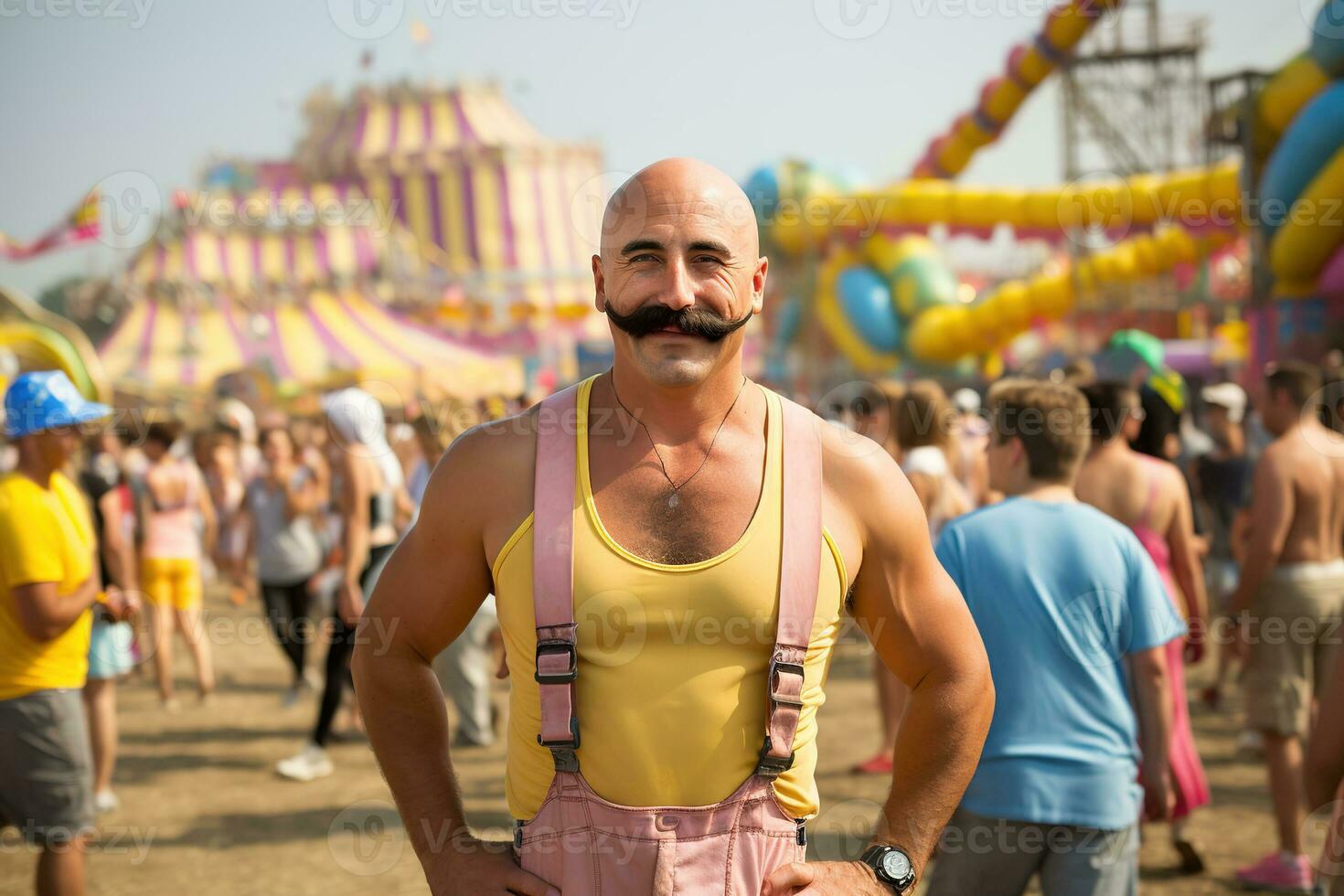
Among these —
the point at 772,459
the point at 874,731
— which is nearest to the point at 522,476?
the point at 772,459

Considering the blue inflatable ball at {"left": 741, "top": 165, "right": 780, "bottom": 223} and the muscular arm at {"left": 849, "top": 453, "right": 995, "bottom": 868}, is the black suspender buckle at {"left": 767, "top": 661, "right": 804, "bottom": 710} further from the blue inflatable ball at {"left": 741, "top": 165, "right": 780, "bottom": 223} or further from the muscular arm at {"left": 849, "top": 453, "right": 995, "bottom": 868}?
the blue inflatable ball at {"left": 741, "top": 165, "right": 780, "bottom": 223}

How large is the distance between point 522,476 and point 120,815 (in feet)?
16.2

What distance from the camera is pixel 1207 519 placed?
25.5 ft

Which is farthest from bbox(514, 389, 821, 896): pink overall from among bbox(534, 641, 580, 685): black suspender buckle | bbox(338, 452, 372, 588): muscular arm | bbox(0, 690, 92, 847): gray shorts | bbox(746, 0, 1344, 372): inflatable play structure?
bbox(746, 0, 1344, 372): inflatable play structure

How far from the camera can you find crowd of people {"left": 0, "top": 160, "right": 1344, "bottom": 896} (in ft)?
5.79

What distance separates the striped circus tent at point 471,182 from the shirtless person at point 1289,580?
41.5m

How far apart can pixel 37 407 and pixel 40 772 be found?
1.06 meters

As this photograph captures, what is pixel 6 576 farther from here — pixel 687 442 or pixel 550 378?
pixel 550 378

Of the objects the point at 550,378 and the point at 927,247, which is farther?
the point at 550,378

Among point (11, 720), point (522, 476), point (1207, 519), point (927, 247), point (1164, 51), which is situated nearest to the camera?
point (522, 476)

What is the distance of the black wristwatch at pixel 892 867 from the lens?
1.88m

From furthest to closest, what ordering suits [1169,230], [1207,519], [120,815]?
[1169,230], [1207,519], [120,815]

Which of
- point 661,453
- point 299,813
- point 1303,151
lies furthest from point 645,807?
point 1303,151
